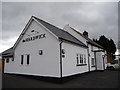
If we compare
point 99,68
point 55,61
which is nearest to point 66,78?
point 55,61

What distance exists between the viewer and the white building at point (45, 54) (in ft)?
38.7

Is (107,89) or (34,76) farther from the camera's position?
(34,76)

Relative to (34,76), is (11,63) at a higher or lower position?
higher

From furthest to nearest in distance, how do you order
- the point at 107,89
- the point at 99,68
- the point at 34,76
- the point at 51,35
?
1. the point at 99,68
2. the point at 34,76
3. the point at 51,35
4. the point at 107,89

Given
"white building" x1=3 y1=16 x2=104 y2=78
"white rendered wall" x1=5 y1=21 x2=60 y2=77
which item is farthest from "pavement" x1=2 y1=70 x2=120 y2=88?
"white rendered wall" x1=5 y1=21 x2=60 y2=77

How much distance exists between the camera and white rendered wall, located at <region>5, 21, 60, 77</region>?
466 inches

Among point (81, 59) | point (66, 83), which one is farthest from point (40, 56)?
point (81, 59)

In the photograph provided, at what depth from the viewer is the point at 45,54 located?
1270 cm

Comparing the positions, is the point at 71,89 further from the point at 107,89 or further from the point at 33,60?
the point at 33,60

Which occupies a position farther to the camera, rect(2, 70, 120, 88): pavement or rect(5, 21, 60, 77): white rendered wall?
rect(5, 21, 60, 77): white rendered wall

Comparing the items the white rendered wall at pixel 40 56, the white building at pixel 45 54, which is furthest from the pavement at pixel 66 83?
the white rendered wall at pixel 40 56

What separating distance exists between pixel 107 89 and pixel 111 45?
4455 cm

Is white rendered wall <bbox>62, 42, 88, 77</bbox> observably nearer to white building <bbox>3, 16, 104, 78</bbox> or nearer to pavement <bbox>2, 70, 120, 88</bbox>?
white building <bbox>3, 16, 104, 78</bbox>

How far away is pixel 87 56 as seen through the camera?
18281 mm
